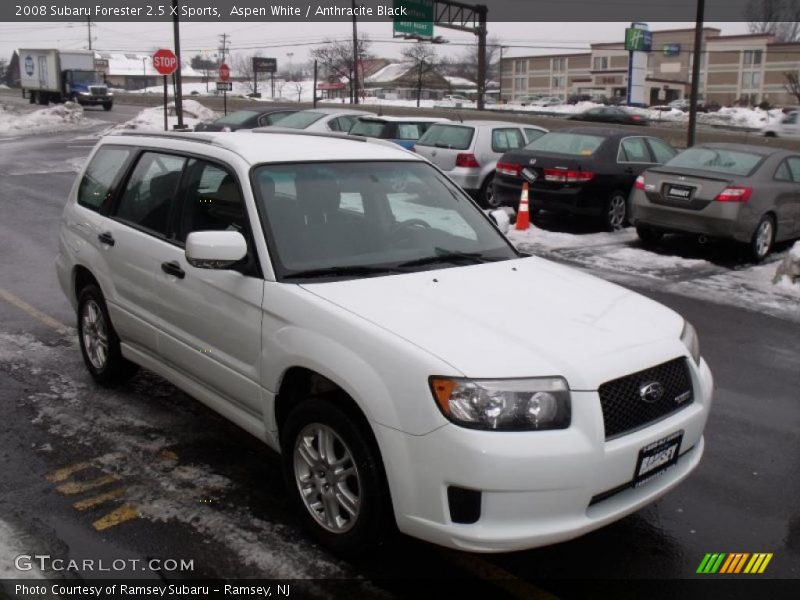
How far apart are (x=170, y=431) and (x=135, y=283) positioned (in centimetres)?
93

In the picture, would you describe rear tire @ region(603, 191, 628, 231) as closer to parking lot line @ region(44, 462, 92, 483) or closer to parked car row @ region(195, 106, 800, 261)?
parked car row @ region(195, 106, 800, 261)

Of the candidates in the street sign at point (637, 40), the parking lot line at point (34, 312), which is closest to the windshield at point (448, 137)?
the parking lot line at point (34, 312)

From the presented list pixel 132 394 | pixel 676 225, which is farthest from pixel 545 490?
pixel 676 225

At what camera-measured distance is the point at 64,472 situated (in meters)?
4.44

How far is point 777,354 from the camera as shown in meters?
7.05

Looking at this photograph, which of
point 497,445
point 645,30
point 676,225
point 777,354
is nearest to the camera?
point 497,445

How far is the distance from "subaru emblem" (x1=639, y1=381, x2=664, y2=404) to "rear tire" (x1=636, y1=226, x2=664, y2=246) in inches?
352

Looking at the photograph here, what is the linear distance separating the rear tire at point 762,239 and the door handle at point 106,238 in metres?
8.52

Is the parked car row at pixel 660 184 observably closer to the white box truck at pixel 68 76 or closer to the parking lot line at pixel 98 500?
the parking lot line at pixel 98 500

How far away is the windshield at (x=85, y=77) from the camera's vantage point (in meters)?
50.6

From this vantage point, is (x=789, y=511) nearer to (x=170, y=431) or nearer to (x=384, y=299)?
(x=384, y=299)

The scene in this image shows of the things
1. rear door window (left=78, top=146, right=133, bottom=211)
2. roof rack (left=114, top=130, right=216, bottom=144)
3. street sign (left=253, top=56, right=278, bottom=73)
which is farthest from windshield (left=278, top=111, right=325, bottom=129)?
street sign (left=253, top=56, right=278, bottom=73)

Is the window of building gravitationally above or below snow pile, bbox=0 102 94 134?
above

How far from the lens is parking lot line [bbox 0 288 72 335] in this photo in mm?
7230
